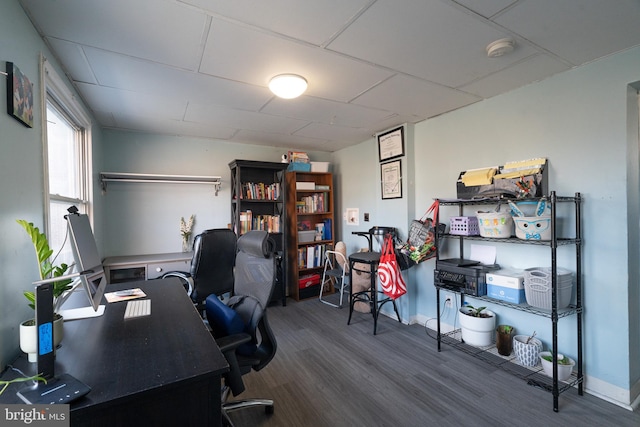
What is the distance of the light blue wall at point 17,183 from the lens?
119cm

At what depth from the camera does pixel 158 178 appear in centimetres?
373

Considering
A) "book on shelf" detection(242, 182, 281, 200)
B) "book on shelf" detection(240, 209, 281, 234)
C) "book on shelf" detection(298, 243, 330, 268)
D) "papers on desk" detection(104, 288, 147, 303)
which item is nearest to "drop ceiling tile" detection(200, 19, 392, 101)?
"papers on desk" detection(104, 288, 147, 303)

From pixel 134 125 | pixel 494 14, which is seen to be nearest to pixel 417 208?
pixel 494 14

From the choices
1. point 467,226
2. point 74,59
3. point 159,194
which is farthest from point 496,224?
point 159,194

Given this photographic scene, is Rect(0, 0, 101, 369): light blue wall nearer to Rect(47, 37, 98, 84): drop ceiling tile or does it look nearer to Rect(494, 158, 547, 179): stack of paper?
Rect(47, 37, 98, 84): drop ceiling tile

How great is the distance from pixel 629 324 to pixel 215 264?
322cm

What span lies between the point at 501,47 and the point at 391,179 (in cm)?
192

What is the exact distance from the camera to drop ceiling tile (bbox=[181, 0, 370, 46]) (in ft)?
4.66

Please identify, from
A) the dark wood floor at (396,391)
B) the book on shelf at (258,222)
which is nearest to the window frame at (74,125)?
the book on shelf at (258,222)

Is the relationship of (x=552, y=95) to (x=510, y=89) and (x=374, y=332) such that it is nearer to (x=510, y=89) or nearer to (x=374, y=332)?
(x=510, y=89)

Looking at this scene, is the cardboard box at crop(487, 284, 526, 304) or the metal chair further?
the metal chair

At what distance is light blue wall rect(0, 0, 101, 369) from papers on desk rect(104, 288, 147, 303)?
1.61ft

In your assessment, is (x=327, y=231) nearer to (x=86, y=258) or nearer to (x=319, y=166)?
(x=319, y=166)

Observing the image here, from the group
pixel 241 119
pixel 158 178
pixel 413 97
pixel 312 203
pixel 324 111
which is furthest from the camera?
pixel 312 203
